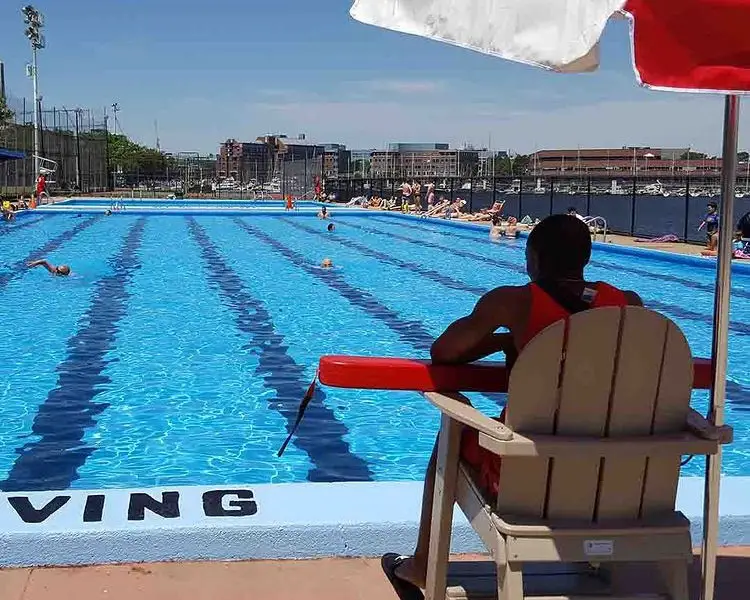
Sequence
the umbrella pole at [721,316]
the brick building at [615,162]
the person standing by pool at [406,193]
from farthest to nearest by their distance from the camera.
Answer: the brick building at [615,162] < the person standing by pool at [406,193] < the umbrella pole at [721,316]

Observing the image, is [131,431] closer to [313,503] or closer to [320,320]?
[313,503]

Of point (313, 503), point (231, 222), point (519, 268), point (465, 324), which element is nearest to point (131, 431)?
point (313, 503)

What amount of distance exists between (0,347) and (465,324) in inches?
241

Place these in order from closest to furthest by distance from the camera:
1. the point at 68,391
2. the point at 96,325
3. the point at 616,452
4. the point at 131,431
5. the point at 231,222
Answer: the point at 616,452
the point at 131,431
the point at 68,391
the point at 96,325
the point at 231,222

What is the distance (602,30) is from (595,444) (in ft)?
2.85

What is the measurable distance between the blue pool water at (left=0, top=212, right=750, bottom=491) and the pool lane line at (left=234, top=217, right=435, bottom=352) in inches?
1.2

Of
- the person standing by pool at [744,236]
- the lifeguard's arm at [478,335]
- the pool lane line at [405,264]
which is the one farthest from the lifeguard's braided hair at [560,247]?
the person standing by pool at [744,236]

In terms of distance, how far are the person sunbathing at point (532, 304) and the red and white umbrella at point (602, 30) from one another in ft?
1.56

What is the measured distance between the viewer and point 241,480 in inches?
175

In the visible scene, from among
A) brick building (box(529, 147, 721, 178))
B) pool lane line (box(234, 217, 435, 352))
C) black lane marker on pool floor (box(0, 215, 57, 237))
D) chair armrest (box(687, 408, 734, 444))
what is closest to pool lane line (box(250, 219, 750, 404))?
pool lane line (box(234, 217, 435, 352))

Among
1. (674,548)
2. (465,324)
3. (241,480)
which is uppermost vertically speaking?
(465,324)

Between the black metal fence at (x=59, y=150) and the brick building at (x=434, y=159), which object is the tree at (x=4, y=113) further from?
the brick building at (x=434, y=159)

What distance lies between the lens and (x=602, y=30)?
1.69 meters

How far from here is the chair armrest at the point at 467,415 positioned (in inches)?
73.5
